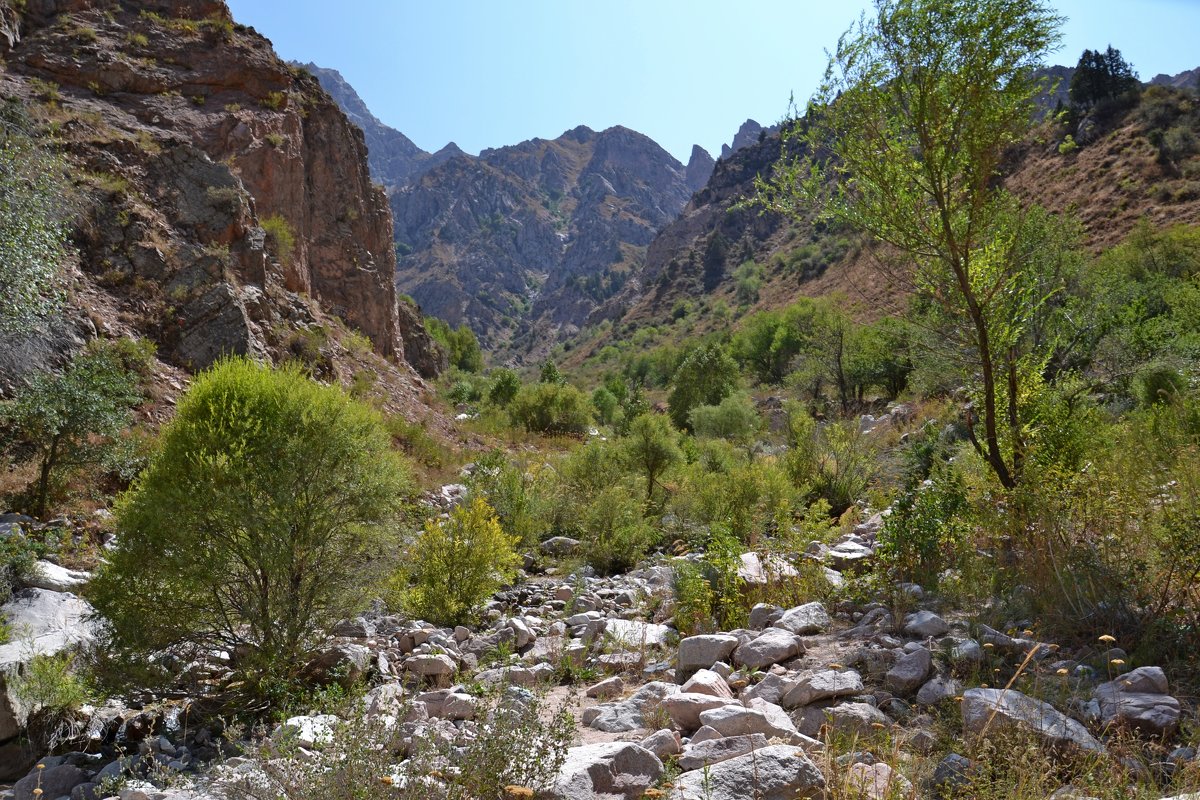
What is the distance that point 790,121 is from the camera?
631 cm

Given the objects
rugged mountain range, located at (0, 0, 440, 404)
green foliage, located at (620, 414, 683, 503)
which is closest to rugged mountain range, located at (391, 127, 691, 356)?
rugged mountain range, located at (0, 0, 440, 404)

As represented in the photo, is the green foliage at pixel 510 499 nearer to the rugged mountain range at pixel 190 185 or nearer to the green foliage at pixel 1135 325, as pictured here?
the rugged mountain range at pixel 190 185

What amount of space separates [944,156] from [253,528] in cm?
628

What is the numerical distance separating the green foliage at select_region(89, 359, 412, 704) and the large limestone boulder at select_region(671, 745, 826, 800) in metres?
3.36

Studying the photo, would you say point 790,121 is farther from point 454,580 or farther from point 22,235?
point 22,235

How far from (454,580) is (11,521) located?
485 cm

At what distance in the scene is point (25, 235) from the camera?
8.41m

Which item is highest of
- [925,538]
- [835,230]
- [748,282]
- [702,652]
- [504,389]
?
[748,282]

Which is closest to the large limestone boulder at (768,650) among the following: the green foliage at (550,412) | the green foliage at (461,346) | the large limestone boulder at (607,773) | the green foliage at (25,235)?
the large limestone boulder at (607,773)

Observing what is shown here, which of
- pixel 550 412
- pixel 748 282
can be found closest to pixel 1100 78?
pixel 748 282

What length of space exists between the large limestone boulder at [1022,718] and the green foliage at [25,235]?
10840 mm

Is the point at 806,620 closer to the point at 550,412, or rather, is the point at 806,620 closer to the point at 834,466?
the point at 834,466

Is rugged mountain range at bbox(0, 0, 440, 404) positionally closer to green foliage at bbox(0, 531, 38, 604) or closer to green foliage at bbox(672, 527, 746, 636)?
green foliage at bbox(0, 531, 38, 604)

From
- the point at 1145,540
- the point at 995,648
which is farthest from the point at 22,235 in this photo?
the point at 1145,540
